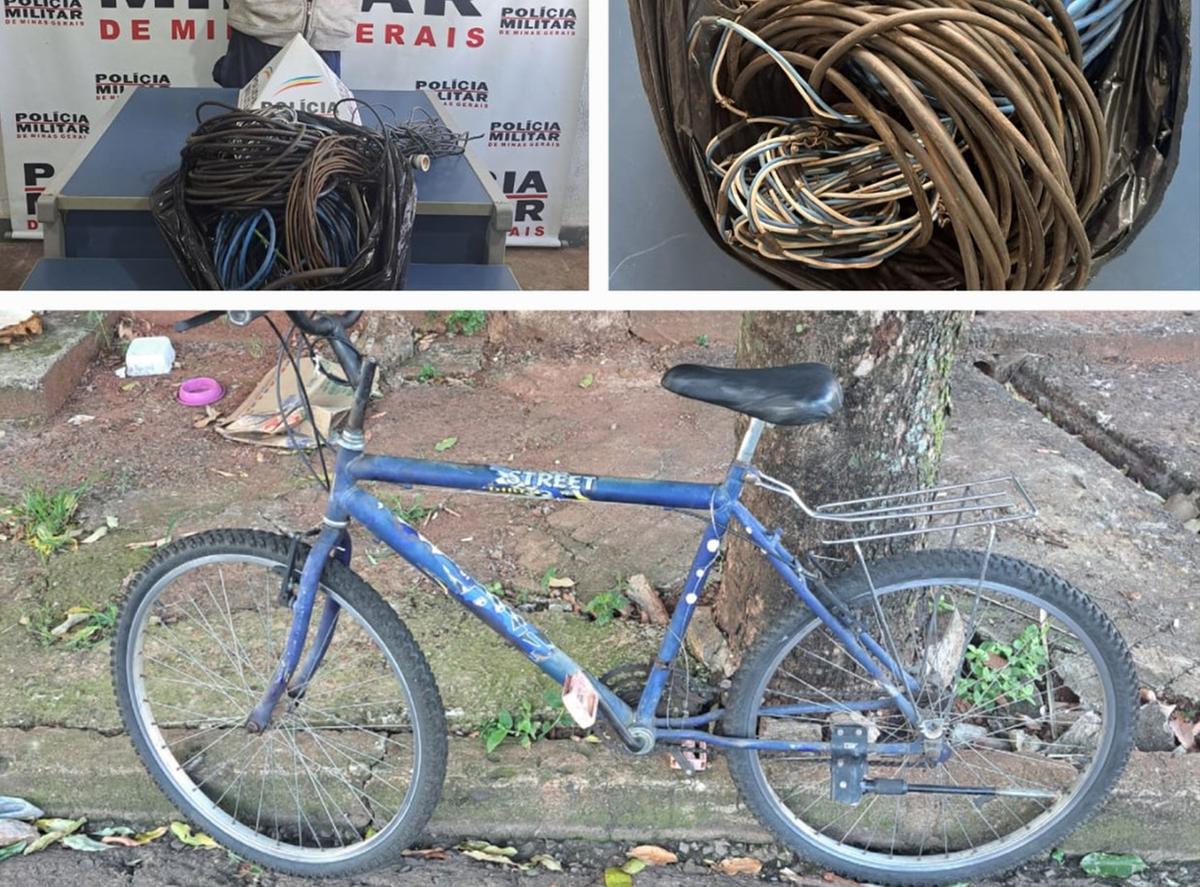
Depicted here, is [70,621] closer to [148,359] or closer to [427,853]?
[427,853]

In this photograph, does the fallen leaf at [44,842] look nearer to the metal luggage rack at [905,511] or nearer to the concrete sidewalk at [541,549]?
the concrete sidewalk at [541,549]

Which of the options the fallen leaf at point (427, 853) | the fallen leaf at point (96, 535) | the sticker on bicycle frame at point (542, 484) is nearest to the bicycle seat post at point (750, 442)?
the sticker on bicycle frame at point (542, 484)

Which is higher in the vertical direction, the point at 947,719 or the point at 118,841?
the point at 947,719

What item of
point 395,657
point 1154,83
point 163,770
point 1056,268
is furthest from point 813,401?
point 163,770

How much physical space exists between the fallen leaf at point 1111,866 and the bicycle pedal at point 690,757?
87cm

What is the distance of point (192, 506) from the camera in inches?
151

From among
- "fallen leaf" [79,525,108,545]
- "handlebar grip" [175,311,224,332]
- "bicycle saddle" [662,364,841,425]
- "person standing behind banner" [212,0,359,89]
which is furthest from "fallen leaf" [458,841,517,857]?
"person standing behind banner" [212,0,359,89]

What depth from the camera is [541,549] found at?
141 inches

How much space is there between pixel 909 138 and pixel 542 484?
3.20 ft

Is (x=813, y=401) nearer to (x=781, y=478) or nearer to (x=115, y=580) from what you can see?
(x=781, y=478)

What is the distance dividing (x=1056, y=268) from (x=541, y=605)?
194 centimetres

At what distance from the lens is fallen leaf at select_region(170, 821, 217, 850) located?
8.98 feet

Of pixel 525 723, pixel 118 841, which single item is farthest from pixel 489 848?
pixel 118 841

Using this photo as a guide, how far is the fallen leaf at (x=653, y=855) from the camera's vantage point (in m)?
2.72
